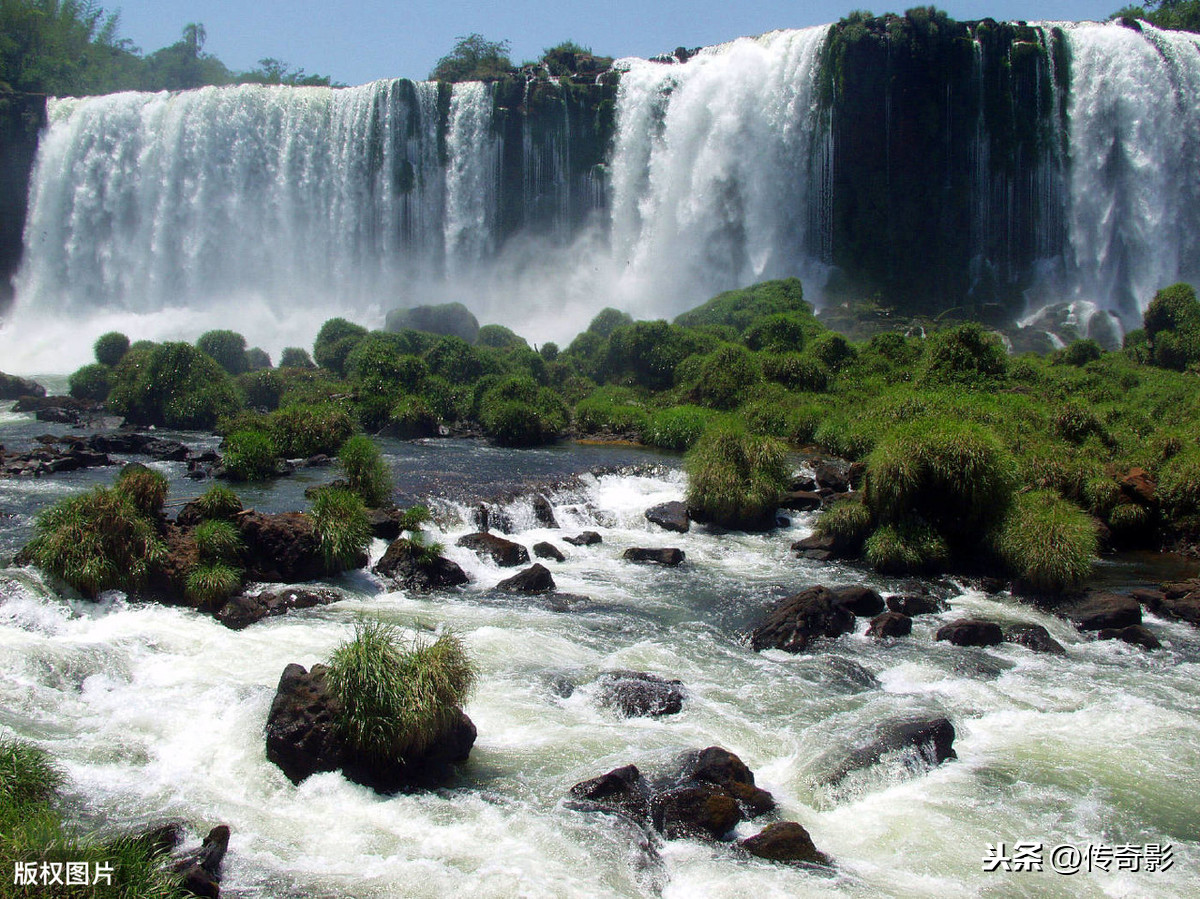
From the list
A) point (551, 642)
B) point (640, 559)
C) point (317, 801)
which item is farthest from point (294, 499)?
point (317, 801)

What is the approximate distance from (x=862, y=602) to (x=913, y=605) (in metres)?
0.94

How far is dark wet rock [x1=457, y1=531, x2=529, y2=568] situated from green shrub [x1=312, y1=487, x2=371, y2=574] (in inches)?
80.0

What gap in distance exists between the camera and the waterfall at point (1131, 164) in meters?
42.8

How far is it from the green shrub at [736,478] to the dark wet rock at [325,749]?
11539 millimetres

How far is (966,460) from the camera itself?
15766mm

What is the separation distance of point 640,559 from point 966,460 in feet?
20.6

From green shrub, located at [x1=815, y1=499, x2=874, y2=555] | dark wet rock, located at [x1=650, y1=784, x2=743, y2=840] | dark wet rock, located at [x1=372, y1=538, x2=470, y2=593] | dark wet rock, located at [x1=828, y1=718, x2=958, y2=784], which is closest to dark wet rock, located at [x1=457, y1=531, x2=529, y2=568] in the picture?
dark wet rock, located at [x1=372, y1=538, x2=470, y2=593]

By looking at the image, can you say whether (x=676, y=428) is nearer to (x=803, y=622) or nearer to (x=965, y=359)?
(x=965, y=359)

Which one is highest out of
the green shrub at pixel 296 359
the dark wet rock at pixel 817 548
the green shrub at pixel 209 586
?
the green shrub at pixel 296 359

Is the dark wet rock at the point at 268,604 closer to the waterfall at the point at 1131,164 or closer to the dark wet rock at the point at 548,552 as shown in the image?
the dark wet rock at the point at 548,552

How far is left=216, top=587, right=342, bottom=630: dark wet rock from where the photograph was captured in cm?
1223

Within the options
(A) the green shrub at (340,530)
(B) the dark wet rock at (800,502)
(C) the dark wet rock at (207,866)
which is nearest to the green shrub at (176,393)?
(A) the green shrub at (340,530)

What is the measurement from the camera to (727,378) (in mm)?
31141

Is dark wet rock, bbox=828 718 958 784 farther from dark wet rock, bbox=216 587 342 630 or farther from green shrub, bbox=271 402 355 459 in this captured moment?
green shrub, bbox=271 402 355 459
